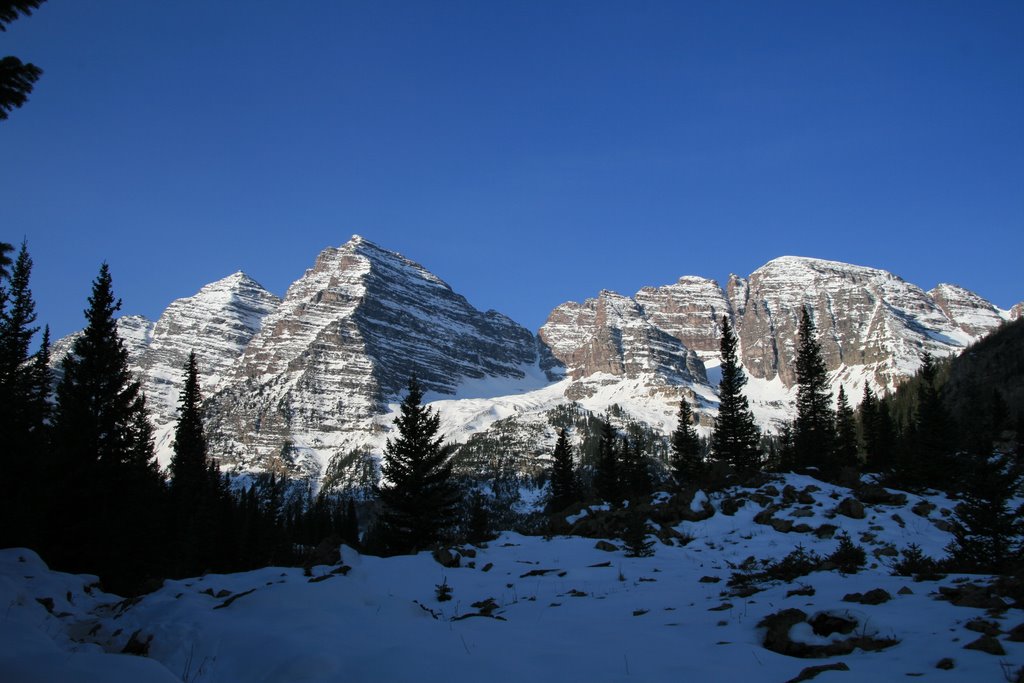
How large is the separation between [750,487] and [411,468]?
16.0 meters

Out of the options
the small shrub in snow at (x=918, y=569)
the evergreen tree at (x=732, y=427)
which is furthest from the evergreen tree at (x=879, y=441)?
the small shrub in snow at (x=918, y=569)

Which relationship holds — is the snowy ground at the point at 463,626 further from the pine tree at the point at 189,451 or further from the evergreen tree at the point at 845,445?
the pine tree at the point at 189,451

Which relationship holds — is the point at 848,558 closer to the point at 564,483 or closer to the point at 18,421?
the point at 18,421

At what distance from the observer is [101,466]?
22953 mm

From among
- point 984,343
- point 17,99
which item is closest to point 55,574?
point 17,99

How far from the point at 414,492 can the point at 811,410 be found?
40489 millimetres

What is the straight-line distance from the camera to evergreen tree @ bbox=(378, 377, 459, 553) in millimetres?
31688

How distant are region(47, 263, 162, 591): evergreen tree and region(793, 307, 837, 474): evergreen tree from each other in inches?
1567

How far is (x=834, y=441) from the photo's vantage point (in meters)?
56.8

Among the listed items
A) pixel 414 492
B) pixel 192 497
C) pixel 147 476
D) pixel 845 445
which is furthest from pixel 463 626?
pixel 845 445

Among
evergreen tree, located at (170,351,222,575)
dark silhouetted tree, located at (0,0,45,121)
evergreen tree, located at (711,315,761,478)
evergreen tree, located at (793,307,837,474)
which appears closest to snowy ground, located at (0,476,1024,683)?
dark silhouetted tree, located at (0,0,45,121)

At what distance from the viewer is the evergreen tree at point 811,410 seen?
50.1 metres

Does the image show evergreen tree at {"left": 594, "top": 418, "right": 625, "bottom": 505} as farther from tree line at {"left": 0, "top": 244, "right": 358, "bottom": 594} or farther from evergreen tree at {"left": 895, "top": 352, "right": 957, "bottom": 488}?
tree line at {"left": 0, "top": 244, "right": 358, "bottom": 594}

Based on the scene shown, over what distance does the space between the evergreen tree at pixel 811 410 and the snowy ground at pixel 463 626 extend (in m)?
35.8
